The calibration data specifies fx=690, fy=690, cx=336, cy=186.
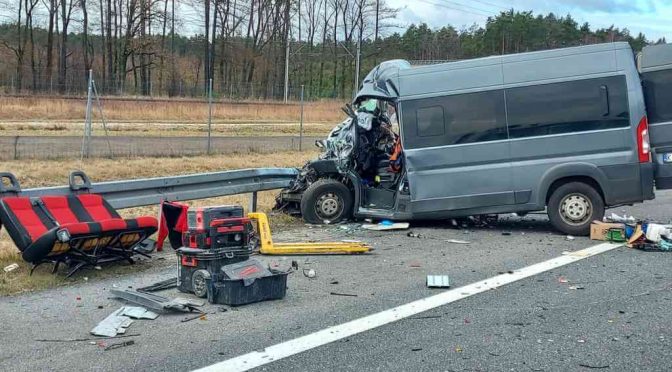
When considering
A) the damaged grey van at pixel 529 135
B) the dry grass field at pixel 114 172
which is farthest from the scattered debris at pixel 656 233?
the dry grass field at pixel 114 172

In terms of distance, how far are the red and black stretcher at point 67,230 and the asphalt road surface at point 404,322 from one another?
0.39 meters

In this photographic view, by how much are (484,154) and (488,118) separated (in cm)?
49

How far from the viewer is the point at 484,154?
30.9 ft

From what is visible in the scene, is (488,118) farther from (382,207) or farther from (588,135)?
(382,207)

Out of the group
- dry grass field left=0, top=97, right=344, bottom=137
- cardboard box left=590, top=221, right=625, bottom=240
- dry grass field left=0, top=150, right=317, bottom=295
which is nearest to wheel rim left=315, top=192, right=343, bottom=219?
dry grass field left=0, top=150, right=317, bottom=295

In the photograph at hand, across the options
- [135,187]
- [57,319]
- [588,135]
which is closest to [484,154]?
[588,135]

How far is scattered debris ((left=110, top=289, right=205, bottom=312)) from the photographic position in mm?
5602

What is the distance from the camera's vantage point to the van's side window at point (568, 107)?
29.6 ft

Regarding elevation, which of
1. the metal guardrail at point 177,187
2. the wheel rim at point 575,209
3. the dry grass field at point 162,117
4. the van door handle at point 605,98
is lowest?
the wheel rim at point 575,209

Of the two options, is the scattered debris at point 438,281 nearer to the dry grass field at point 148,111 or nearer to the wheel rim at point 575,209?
the wheel rim at point 575,209

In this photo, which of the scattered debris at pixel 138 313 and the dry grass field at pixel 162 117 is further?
the dry grass field at pixel 162 117

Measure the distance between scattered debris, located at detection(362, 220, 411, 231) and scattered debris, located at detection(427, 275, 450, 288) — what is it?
3.04 m

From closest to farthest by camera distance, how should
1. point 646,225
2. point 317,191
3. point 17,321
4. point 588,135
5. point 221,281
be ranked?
point 17,321, point 221,281, point 646,225, point 588,135, point 317,191

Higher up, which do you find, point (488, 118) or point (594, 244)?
point (488, 118)
